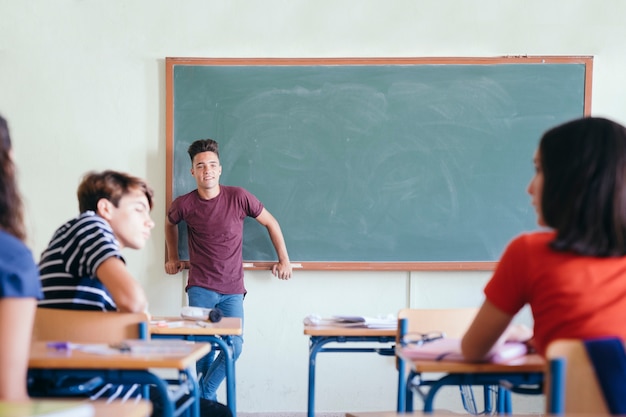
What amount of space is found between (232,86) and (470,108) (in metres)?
1.54

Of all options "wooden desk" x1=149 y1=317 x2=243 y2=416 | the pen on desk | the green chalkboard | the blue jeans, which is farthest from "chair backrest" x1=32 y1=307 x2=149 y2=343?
the green chalkboard

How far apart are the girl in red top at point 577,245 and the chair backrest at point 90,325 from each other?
103 cm

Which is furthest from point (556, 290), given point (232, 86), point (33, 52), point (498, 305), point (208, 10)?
point (33, 52)

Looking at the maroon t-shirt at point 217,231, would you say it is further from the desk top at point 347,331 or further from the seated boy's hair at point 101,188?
the seated boy's hair at point 101,188

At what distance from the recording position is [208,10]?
4527 mm

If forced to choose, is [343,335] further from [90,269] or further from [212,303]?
[212,303]

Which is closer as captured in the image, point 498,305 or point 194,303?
point 498,305

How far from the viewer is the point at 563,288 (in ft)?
5.35

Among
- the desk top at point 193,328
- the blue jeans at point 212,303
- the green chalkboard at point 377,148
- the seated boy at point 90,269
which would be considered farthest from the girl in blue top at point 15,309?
the green chalkboard at point 377,148

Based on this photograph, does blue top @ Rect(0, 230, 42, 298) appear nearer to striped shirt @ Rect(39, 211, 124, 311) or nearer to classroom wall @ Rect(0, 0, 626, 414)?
striped shirt @ Rect(39, 211, 124, 311)

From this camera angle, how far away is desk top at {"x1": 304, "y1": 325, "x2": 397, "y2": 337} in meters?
2.84

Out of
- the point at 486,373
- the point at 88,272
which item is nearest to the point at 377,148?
the point at 88,272

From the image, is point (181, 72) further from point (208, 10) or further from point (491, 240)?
point (491, 240)

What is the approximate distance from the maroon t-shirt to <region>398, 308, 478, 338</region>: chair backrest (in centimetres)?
192
